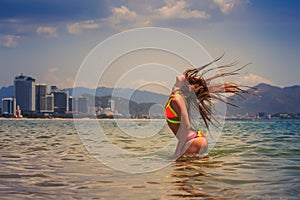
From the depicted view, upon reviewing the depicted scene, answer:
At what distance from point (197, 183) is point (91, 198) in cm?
206

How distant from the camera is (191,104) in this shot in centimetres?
1213

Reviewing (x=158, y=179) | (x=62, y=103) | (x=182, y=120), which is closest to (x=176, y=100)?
(x=182, y=120)

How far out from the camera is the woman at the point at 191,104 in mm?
11383

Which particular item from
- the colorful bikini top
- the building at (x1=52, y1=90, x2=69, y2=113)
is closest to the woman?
the colorful bikini top

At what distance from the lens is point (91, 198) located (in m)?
6.64

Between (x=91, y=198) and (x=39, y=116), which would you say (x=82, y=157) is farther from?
(x=39, y=116)

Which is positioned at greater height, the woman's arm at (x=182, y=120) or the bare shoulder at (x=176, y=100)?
the bare shoulder at (x=176, y=100)

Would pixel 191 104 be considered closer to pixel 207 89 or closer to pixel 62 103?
pixel 207 89

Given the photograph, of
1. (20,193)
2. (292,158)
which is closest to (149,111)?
(292,158)

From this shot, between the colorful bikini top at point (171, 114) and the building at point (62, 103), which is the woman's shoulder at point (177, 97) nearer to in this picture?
the colorful bikini top at point (171, 114)

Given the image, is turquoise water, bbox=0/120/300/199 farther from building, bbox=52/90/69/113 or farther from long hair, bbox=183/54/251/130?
building, bbox=52/90/69/113

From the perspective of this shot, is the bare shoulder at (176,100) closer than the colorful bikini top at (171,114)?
Yes

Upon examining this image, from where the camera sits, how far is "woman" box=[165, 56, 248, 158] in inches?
448

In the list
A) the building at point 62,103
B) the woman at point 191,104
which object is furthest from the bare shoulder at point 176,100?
the building at point 62,103
